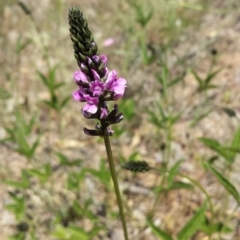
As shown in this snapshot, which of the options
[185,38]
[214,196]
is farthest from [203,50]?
[214,196]

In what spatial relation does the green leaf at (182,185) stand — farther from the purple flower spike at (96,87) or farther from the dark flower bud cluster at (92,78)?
the purple flower spike at (96,87)

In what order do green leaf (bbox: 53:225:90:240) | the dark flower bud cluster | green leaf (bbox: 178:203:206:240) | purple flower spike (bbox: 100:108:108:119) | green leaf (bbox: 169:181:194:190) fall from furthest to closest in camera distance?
green leaf (bbox: 53:225:90:240)
green leaf (bbox: 169:181:194:190)
green leaf (bbox: 178:203:206:240)
purple flower spike (bbox: 100:108:108:119)
the dark flower bud cluster

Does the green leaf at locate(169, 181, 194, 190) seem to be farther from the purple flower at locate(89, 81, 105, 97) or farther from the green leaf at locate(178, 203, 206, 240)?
the purple flower at locate(89, 81, 105, 97)

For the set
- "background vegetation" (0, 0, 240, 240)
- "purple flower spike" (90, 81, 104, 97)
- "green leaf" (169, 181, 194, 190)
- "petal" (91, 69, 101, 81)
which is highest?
"background vegetation" (0, 0, 240, 240)

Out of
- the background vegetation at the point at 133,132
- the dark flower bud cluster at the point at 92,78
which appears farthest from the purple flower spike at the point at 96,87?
the background vegetation at the point at 133,132

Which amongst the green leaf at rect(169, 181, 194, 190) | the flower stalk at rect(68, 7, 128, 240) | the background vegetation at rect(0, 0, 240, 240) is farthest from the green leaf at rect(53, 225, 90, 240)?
the flower stalk at rect(68, 7, 128, 240)

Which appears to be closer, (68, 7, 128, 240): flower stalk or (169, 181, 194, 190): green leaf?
(68, 7, 128, 240): flower stalk

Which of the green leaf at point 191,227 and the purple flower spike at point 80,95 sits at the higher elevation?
the purple flower spike at point 80,95

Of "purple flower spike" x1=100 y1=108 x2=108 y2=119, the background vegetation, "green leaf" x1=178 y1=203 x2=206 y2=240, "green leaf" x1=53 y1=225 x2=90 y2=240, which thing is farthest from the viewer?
the background vegetation

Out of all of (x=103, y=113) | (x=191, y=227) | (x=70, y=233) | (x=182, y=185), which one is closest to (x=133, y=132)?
(x=70, y=233)
